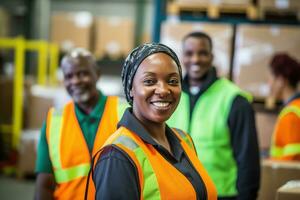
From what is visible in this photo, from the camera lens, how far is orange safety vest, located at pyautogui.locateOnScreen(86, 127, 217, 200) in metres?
1.82

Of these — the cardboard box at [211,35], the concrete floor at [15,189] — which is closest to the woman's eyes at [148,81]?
the cardboard box at [211,35]

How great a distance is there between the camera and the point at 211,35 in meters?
5.05

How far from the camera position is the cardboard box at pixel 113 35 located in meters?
10.8

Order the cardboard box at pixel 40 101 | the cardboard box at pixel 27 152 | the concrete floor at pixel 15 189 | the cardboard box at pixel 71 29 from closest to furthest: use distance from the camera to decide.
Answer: the concrete floor at pixel 15 189, the cardboard box at pixel 27 152, the cardboard box at pixel 40 101, the cardboard box at pixel 71 29

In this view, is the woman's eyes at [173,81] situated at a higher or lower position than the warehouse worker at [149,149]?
higher

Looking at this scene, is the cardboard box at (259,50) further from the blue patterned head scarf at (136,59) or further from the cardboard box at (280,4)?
the blue patterned head scarf at (136,59)

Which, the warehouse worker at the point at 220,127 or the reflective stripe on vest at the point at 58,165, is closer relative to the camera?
the reflective stripe on vest at the point at 58,165

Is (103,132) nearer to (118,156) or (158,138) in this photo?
(158,138)

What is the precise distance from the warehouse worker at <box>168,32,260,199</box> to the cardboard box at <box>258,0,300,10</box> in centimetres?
205

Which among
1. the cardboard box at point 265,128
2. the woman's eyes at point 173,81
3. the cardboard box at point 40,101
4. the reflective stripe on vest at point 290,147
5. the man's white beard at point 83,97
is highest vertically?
the woman's eyes at point 173,81

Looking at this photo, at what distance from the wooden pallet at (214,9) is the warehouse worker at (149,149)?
10.7 ft

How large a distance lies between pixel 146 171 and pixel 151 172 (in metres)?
0.02

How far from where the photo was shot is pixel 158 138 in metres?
2.08

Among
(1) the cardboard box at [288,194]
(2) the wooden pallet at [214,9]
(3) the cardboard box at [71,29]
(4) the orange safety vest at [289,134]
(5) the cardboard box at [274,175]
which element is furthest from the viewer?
(3) the cardboard box at [71,29]
